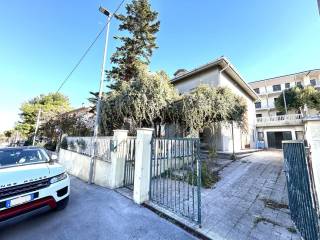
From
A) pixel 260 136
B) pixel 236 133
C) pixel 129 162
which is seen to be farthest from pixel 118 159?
pixel 260 136

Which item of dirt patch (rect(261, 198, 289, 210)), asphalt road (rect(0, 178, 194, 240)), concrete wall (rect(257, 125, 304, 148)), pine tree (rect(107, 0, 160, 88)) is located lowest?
asphalt road (rect(0, 178, 194, 240))

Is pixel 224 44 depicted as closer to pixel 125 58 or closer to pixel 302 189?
pixel 125 58

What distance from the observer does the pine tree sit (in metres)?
11.2

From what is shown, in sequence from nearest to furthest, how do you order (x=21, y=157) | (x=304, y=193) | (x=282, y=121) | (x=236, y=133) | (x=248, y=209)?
1. (x=304, y=193)
2. (x=248, y=209)
3. (x=21, y=157)
4. (x=236, y=133)
5. (x=282, y=121)

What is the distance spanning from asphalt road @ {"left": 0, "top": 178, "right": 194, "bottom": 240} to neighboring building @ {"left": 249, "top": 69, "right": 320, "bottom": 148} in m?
17.3

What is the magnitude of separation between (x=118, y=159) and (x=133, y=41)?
9.56 meters

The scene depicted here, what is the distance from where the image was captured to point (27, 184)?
281 centimetres

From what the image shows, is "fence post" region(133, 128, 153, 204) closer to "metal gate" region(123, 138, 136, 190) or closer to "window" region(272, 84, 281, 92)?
"metal gate" region(123, 138, 136, 190)

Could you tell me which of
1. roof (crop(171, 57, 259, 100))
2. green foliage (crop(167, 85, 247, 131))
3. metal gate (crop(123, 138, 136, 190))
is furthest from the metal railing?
roof (crop(171, 57, 259, 100))

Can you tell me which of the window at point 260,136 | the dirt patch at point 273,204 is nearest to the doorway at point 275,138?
the window at point 260,136

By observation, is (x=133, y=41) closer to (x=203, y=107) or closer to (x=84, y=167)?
(x=203, y=107)

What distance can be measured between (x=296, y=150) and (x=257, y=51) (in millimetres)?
9578

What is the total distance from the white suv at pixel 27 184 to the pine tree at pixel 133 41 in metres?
7.90

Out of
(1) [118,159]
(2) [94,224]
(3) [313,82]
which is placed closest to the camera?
(2) [94,224]
